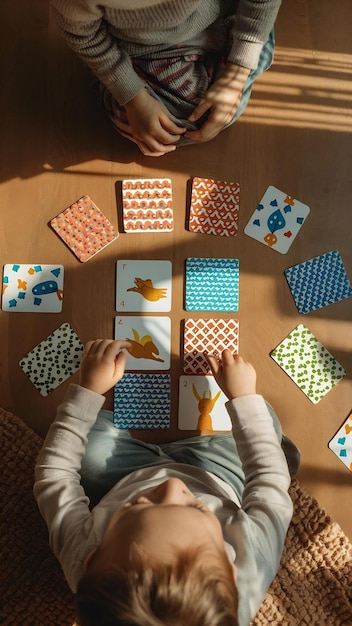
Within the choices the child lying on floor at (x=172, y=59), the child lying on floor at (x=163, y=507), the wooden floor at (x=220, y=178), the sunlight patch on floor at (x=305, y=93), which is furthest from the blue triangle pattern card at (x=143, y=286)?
the sunlight patch on floor at (x=305, y=93)

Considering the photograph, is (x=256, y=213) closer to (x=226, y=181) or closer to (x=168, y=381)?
(x=226, y=181)

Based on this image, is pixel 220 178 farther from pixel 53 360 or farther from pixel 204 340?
pixel 53 360

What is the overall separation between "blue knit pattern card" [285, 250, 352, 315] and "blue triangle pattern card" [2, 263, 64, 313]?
0.51m

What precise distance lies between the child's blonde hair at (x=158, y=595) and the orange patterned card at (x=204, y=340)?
20.2 inches

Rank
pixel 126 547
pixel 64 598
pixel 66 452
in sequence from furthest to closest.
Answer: pixel 64 598 < pixel 66 452 < pixel 126 547

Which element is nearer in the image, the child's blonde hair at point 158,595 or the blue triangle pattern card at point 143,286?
the child's blonde hair at point 158,595

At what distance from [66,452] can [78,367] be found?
0.24 metres

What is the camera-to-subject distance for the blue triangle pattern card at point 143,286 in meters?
1.33

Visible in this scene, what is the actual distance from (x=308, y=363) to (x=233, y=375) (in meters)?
0.22

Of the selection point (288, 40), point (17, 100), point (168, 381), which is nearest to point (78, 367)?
point (168, 381)

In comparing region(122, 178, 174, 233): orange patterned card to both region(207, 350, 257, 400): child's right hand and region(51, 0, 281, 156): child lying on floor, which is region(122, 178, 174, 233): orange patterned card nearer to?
region(51, 0, 281, 156): child lying on floor

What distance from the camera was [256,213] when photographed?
53.4 inches

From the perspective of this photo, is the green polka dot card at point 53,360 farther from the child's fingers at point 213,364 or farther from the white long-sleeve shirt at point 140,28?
the white long-sleeve shirt at point 140,28

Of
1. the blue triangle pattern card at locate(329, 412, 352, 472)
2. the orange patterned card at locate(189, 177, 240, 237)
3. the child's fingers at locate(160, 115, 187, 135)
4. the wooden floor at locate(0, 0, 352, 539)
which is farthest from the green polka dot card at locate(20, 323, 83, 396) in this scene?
the blue triangle pattern card at locate(329, 412, 352, 472)
